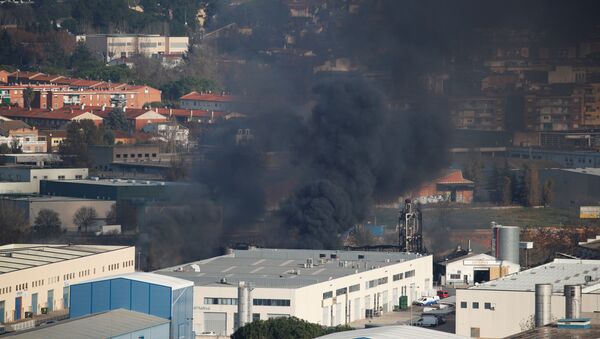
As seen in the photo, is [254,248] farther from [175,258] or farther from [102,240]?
[102,240]

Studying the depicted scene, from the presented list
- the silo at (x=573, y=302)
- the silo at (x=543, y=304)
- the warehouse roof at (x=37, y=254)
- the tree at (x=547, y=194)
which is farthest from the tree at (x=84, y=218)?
the silo at (x=573, y=302)

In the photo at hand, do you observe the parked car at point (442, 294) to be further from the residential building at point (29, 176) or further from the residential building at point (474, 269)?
the residential building at point (29, 176)

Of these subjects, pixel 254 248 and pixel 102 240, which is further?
pixel 102 240

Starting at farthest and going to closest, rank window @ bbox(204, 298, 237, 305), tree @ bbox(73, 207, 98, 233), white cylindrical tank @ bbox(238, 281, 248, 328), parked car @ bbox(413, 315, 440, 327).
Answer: tree @ bbox(73, 207, 98, 233) < parked car @ bbox(413, 315, 440, 327) < window @ bbox(204, 298, 237, 305) < white cylindrical tank @ bbox(238, 281, 248, 328)

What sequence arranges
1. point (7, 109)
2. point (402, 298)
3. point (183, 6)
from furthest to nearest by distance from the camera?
point (183, 6), point (7, 109), point (402, 298)

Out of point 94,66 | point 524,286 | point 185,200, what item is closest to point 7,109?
point 94,66

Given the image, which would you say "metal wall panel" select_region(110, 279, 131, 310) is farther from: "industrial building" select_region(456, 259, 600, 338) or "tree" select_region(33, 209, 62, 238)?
"tree" select_region(33, 209, 62, 238)

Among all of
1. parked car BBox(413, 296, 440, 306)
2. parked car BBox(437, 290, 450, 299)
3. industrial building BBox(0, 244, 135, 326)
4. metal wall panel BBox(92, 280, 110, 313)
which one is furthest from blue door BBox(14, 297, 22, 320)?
parked car BBox(437, 290, 450, 299)
